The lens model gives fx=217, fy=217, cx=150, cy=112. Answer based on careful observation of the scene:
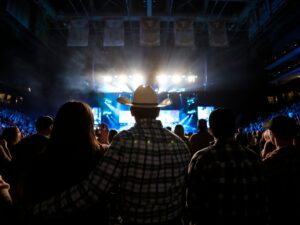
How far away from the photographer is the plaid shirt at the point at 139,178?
55.7 inches

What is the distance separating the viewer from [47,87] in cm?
1584

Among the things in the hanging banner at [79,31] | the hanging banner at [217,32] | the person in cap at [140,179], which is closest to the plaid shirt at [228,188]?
the person in cap at [140,179]

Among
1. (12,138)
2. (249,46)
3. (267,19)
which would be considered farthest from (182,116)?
(12,138)

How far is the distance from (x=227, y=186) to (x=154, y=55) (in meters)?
17.9

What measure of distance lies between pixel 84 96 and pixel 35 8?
696 cm

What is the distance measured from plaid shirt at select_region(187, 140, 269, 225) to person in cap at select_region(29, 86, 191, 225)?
0.56 ft

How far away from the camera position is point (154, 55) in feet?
61.8

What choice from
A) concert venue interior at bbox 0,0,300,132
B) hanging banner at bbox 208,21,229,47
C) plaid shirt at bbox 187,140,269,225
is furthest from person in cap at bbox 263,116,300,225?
hanging banner at bbox 208,21,229,47

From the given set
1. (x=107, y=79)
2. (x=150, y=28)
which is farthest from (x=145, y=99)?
(x=107, y=79)

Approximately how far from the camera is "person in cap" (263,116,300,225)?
2041 mm

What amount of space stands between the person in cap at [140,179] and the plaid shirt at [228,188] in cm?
17

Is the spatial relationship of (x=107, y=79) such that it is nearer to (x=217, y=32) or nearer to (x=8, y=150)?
(x=217, y=32)

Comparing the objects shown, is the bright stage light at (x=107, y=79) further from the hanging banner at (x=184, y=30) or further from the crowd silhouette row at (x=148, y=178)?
the crowd silhouette row at (x=148, y=178)

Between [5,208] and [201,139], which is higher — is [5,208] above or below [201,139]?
below
